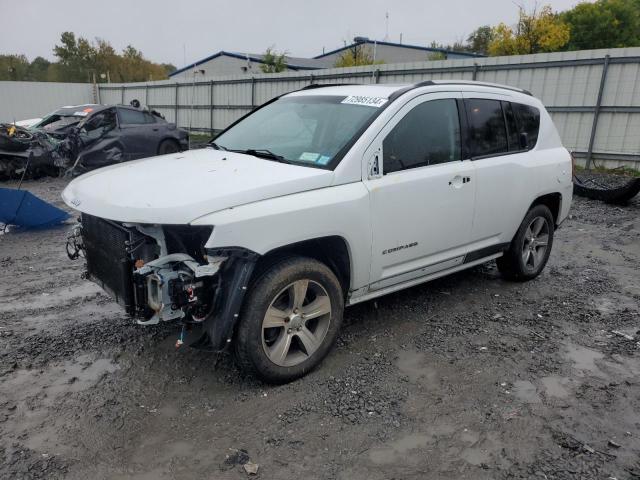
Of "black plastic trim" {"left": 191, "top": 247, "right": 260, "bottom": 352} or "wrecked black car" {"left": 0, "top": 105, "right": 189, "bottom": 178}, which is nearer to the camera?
"black plastic trim" {"left": 191, "top": 247, "right": 260, "bottom": 352}

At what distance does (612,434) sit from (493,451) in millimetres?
753

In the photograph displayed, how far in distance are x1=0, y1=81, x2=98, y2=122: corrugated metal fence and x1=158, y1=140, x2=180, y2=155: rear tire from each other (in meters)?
15.8

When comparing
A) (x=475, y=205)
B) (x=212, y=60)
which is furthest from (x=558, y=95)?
(x=212, y=60)

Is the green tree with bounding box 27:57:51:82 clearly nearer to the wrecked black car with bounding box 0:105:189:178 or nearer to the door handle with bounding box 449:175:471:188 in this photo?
the wrecked black car with bounding box 0:105:189:178

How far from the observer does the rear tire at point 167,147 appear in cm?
1298

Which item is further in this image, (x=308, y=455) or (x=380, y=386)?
(x=380, y=386)

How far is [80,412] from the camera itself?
3.04 metres

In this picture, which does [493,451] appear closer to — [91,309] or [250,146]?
[250,146]

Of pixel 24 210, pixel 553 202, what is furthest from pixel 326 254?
pixel 24 210

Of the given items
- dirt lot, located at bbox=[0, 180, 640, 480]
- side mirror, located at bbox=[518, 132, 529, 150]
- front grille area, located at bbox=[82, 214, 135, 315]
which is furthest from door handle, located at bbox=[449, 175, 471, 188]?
front grille area, located at bbox=[82, 214, 135, 315]

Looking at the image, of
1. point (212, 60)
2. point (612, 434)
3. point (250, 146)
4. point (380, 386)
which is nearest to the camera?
point (612, 434)

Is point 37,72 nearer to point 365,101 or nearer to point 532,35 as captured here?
point 532,35

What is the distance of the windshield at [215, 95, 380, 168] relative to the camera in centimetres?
359

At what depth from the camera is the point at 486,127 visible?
4.51 m
